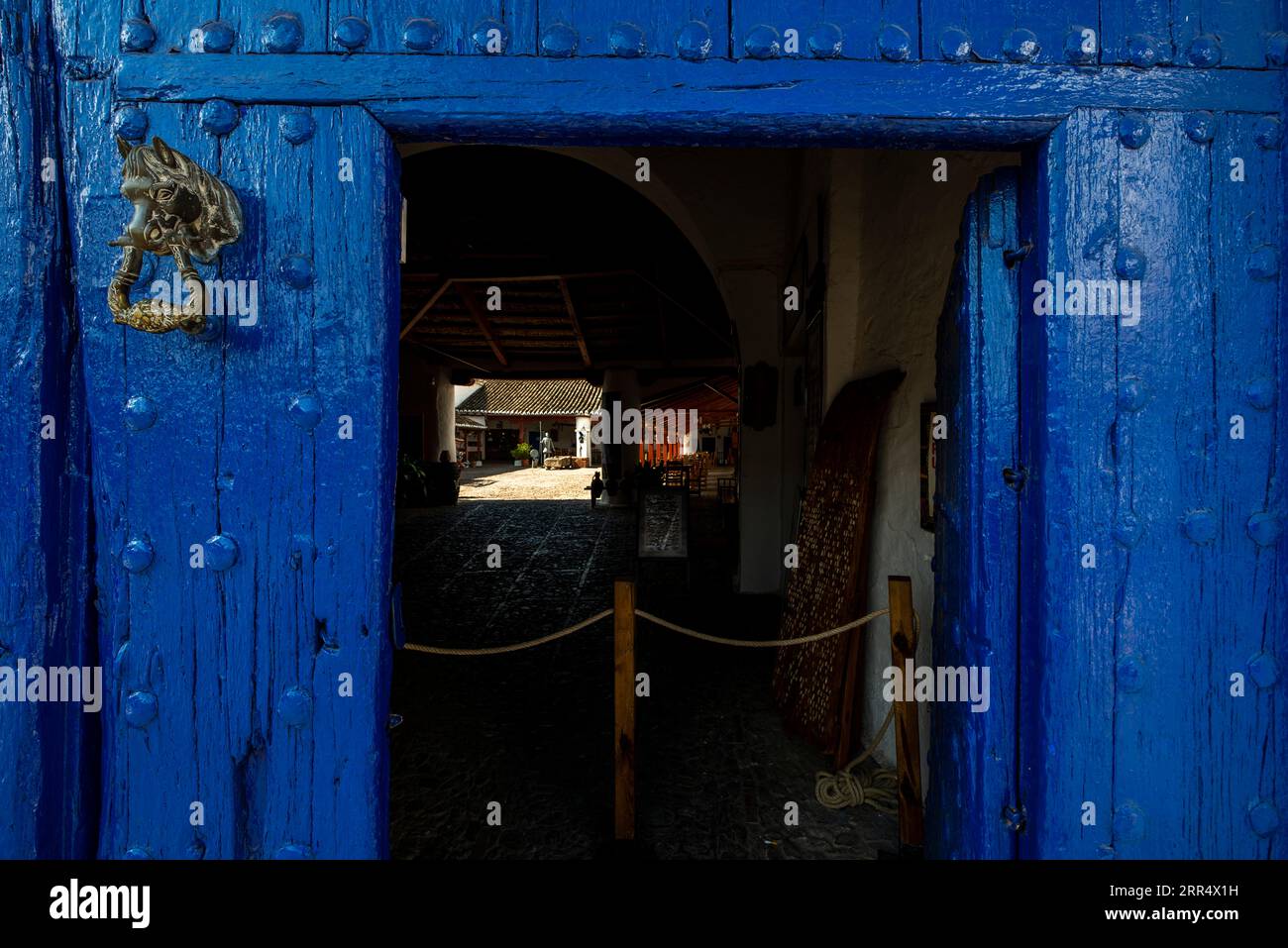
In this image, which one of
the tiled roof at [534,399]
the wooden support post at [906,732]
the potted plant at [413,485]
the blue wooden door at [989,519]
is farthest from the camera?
the tiled roof at [534,399]

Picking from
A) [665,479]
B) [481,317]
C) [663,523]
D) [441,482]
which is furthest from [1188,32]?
[441,482]

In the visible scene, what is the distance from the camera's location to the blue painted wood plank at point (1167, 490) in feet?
4.32

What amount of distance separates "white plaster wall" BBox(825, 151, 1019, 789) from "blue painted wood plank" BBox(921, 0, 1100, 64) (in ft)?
3.67

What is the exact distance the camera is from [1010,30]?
131cm

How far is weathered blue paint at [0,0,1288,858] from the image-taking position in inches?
49.1

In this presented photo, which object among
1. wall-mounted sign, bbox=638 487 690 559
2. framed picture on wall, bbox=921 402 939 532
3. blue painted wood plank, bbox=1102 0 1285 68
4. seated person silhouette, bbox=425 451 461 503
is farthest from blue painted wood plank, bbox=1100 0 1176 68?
seated person silhouette, bbox=425 451 461 503

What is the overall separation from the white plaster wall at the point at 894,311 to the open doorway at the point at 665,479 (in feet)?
0.05

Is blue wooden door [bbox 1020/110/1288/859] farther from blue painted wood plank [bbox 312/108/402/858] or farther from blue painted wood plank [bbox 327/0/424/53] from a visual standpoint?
blue painted wood plank [bbox 312/108/402/858]

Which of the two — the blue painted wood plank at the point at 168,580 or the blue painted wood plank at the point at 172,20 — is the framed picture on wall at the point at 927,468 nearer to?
the blue painted wood plank at the point at 168,580

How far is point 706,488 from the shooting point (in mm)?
19047

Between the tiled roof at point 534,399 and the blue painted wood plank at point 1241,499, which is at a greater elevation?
the tiled roof at point 534,399

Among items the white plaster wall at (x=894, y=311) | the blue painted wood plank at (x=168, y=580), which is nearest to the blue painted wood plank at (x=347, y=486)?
the blue painted wood plank at (x=168, y=580)

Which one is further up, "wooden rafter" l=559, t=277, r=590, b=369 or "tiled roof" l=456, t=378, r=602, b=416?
"tiled roof" l=456, t=378, r=602, b=416
